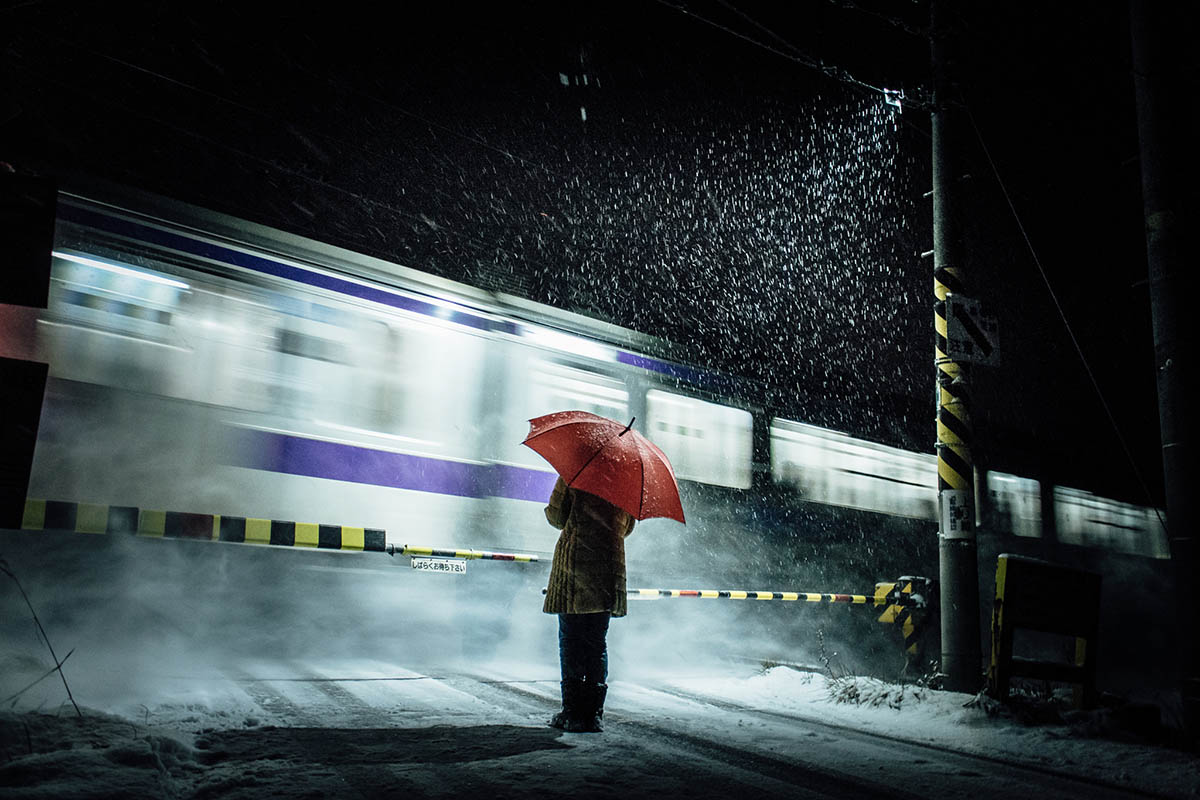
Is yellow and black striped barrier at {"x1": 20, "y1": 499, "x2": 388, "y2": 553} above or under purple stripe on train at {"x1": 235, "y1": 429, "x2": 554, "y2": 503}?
under

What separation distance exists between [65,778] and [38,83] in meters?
6.60

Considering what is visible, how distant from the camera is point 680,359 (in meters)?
8.43

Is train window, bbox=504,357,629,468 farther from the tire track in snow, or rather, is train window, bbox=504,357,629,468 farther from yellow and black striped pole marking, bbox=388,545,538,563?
the tire track in snow

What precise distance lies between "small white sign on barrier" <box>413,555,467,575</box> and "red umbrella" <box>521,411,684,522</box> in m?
2.32

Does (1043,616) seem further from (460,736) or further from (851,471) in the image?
(851,471)

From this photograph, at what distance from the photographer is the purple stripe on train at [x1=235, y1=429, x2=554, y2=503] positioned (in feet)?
19.2

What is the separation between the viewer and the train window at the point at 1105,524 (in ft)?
41.9

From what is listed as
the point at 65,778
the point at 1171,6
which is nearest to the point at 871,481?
the point at 1171,6

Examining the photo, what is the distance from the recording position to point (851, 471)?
9.88 m

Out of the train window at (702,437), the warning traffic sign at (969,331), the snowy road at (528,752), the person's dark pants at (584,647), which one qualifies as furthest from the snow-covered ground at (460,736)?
the train window at (702,437)

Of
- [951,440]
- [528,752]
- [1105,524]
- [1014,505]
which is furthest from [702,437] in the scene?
[1105,524]

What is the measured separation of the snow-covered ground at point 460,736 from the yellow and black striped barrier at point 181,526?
81 cm

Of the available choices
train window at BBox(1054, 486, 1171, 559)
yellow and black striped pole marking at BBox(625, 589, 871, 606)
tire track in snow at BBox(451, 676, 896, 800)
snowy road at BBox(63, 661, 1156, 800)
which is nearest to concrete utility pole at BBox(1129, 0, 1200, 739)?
snowy road at BBox(63, 661, 1156, 800)

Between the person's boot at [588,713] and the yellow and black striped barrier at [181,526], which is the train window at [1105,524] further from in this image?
the yellow and black striped barrier at [181,526]
